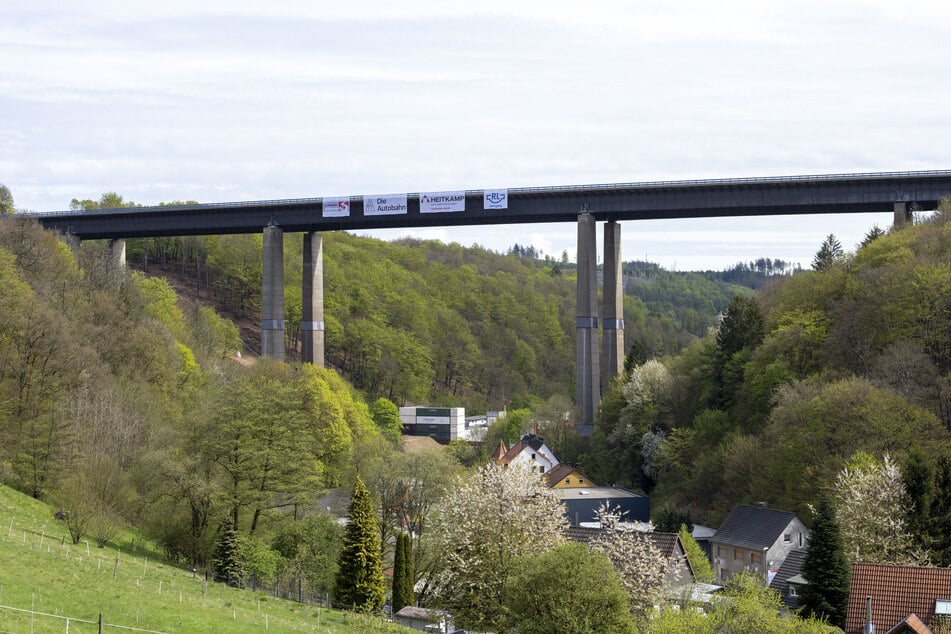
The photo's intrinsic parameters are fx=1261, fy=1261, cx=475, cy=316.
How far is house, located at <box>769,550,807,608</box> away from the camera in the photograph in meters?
51.9

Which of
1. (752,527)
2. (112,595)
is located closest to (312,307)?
(752,527)

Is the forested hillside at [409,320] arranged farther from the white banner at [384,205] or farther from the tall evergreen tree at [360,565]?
the tall evergreen tree at [360,565]

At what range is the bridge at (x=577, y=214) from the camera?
83.2m

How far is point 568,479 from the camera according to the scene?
3329 inches

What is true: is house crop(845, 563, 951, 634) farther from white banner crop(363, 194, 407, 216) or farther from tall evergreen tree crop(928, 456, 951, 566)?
white banner crop(363, 194, 407, 216)

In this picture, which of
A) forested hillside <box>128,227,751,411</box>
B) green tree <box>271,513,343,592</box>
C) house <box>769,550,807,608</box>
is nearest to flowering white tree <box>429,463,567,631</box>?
green tree <box>271,513,343,592</box>

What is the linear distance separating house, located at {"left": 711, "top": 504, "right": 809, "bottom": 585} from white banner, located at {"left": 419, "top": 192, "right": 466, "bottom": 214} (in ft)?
118

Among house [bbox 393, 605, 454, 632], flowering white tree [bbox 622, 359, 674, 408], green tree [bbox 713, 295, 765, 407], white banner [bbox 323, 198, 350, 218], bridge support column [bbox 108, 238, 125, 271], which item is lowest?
Result: house [bbox 393, 605, 454, 632]

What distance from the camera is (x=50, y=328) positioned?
6275cm

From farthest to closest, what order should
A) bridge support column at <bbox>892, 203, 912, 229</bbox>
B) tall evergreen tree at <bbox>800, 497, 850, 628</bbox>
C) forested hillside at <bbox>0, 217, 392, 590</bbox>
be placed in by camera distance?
bridge support column at <bbox>892, 203, 912, 229</bbox> → forested hillside at <bbox>0, 217, 392, 590</bbox> → tall evergreen tree at <bbox>800, 497, 850, 628</bbox>

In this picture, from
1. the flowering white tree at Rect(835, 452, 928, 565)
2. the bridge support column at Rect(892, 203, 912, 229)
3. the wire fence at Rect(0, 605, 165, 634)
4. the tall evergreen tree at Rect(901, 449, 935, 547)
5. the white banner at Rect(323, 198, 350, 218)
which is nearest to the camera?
the wire fence at Rect(0, 605, 165, 634)

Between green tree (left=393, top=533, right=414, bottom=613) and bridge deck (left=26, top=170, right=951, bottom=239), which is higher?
bridge deck (left=26, top=170, right=951, bottom=239)

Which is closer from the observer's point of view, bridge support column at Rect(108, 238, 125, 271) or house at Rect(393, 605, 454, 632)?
house at Rect(393, 605, 454, 632)

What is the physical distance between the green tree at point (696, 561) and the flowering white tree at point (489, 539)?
1061 cm
